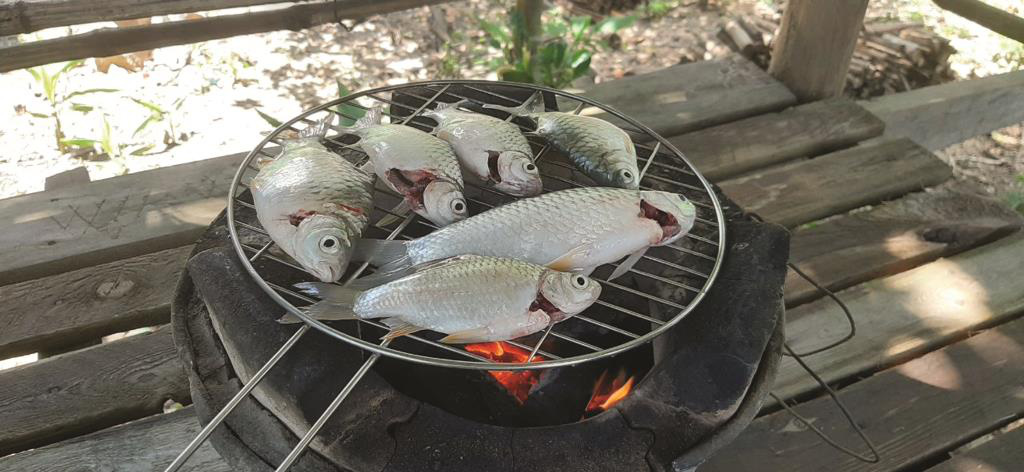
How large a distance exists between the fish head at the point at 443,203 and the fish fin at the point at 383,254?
3.7 inches

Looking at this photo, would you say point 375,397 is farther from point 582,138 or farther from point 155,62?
point 155,62

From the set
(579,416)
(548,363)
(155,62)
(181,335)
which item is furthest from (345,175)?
(155,62)

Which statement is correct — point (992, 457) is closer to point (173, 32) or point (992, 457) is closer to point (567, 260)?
point (567, 260)

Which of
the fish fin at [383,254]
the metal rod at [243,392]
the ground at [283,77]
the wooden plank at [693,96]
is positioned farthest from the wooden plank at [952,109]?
the metal rod at [243,392]

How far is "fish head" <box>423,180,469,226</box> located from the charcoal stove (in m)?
0.13

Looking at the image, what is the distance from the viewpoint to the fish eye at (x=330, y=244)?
1.24 meters

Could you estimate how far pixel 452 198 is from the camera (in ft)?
4.58

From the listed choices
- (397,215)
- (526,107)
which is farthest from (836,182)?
(397,215)

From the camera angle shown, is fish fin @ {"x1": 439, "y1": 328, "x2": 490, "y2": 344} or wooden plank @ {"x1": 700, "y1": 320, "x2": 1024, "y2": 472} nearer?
fish fin @ {"x1": 439, "y1": 328, "x2": 490, "y2": 344}

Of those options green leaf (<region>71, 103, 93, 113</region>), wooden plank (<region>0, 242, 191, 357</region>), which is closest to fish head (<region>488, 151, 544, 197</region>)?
wooden plank (<region>0, 242, 191, 357</region>)

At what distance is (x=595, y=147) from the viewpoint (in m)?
1.58

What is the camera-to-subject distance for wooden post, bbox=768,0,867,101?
9.24 ft

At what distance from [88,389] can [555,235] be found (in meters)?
1.33

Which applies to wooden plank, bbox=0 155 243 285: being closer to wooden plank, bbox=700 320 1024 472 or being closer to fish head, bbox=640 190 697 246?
fish head, bbox=640 190 697 246
